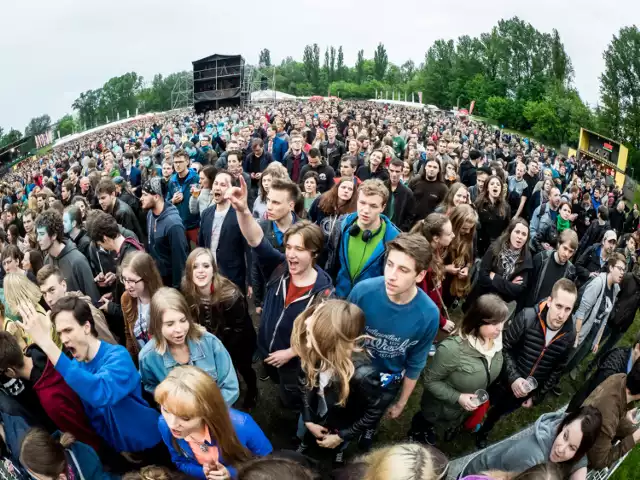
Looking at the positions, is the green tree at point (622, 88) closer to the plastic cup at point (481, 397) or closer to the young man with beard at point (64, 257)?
the plastic cup at point (481, 397)

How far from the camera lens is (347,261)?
3.67 meters

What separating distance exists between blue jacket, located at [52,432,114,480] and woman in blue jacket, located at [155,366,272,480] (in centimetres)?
52

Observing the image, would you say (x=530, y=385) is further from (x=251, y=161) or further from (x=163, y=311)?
(x=251, y=161)

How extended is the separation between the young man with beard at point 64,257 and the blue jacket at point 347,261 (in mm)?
2226

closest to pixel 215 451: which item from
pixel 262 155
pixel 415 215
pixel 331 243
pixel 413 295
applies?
pixel 413 295

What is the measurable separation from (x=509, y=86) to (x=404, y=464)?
62595 millimetres

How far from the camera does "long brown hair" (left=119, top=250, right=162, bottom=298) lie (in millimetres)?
2982

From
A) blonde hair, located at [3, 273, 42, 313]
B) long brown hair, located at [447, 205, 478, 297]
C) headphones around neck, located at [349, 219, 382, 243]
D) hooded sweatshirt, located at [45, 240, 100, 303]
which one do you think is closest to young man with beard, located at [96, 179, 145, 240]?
hooded sweatshirt, located at [45, 240, 100, 303]

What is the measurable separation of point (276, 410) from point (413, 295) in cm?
195

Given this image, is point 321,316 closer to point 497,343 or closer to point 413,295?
point 413,295

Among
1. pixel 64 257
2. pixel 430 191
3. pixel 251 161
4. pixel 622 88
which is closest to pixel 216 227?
pixel 64 257

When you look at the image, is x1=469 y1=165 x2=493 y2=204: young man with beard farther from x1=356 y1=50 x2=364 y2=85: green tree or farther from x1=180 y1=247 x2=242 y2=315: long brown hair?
x1=356 y1=50 x2=364 y2=85: green tree

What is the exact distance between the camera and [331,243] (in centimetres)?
Answer: 393

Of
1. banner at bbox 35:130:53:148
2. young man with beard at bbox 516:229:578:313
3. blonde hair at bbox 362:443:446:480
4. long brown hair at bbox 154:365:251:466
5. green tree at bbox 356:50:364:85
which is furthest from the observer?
green tree at bbox 356:50:364:85
